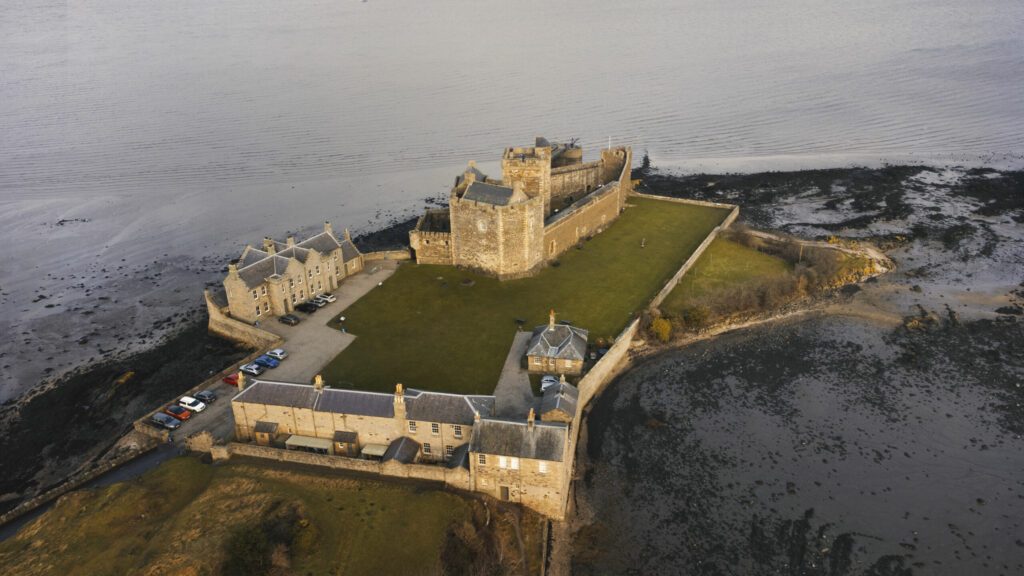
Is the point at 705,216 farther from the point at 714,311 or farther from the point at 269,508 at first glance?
the point at 269,508

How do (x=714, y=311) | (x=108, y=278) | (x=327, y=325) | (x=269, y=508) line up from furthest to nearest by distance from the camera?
(x=108, y=278) < (x=714, y=311) < (x=327, y=325) < (x=269, y=508)

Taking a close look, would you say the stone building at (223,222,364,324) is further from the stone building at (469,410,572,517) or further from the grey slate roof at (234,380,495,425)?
the stone building at (469,410,572,517)

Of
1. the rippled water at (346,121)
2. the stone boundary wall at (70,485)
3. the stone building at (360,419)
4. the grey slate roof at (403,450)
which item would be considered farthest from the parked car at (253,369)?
the rippled water at (346,121)

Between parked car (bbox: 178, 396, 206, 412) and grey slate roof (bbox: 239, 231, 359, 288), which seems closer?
parked car (bbox: 178, 396, 206, 412)

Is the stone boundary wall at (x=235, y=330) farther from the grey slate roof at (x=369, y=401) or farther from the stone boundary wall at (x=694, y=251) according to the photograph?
the stone boundary wall at (x=694, y=251)

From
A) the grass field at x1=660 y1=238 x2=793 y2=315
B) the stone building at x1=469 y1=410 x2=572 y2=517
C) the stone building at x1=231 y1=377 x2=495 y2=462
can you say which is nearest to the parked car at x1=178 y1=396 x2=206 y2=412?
the stone building at x1=231 y1=377 x2=495 y2=462

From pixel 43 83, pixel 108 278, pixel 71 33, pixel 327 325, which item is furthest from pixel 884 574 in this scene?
pixel 71 33
